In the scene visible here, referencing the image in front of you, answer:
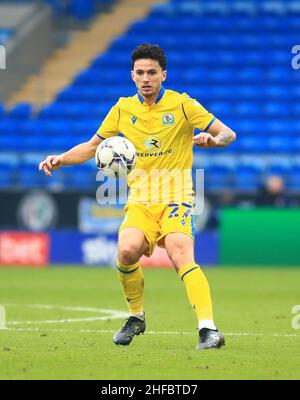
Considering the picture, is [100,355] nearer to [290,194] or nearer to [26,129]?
[290,194]

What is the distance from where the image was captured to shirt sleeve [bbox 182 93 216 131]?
7.75 metres

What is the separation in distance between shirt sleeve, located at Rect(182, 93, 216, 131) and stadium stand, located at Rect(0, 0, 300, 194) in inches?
531

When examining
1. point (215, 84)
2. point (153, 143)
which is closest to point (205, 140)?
point (153, 143)

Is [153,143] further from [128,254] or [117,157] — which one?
[128,254]

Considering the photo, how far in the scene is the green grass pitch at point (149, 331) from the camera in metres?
6.40

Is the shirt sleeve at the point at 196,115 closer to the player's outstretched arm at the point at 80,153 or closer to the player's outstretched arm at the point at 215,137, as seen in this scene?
the player's outstretched arm at the point at 215,137

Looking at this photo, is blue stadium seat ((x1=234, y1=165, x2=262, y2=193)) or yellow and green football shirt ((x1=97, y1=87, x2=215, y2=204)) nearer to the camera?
yellow and green football shirt ((x1=97, y1=87, x2=215, y2=204))

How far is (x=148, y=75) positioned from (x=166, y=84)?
57.5 feet

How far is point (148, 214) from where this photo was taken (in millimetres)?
7848

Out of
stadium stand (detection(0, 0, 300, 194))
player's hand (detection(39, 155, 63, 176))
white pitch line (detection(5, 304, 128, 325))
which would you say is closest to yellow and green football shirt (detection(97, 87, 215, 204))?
player's hand (detection(39, 155, 63, 176))

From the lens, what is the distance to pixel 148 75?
7.69 meters

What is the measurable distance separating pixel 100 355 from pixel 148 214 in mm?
1270

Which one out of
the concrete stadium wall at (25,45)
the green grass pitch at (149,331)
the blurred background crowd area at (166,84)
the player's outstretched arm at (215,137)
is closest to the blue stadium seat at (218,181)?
the blurred background crowd area at (166,84)

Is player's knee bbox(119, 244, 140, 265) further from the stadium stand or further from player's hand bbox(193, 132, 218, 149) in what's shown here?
the stadium stand
